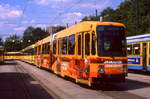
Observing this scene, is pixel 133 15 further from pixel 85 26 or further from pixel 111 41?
pixel 111 41

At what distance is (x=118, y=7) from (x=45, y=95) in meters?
64.6

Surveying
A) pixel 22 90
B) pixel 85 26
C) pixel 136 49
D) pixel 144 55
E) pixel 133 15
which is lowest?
pixel 22 90

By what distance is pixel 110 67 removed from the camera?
13430mm

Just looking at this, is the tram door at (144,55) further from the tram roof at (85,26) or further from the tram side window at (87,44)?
the tram side window at (87,44)

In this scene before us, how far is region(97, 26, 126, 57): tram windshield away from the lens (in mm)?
13531

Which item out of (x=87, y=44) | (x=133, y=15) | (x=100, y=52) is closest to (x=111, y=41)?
(x=100, y=52)

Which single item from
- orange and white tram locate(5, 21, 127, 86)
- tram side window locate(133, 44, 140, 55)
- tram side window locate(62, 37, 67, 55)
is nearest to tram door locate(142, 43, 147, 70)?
tram side window locate(133, 44, 140, 55)

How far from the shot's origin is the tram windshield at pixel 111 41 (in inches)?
533

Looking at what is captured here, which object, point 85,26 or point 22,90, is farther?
point 85,26

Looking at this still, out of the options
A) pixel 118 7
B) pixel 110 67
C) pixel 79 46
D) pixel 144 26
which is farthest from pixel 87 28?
pixel 118 7

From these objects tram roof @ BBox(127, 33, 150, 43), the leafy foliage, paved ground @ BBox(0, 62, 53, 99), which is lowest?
paved ground @ BBox(0, 62, 53, 99)

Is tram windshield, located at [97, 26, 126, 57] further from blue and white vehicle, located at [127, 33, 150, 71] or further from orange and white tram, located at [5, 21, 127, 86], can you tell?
blue and white vehicle, located at [127, 33, 150, 71]

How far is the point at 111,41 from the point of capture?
1371 centimetres

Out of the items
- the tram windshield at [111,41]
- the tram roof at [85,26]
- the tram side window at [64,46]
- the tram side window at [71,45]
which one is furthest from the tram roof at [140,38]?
the tram windshield at [111,41]
